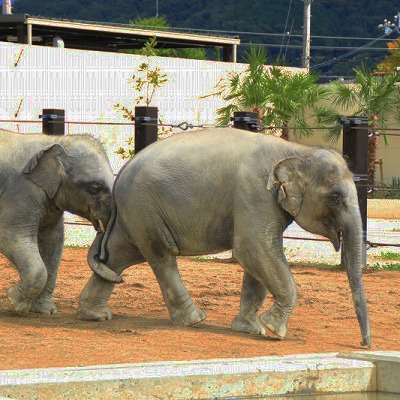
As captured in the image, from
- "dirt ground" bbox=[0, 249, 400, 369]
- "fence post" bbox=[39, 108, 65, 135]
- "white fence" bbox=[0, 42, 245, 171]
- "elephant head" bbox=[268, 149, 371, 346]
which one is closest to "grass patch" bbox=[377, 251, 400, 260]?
"dirt ground" bbox=[0, 249, 400, 369]

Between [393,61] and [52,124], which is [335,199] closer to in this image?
[52,124]

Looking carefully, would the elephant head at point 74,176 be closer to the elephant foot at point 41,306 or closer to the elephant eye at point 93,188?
the elephant eye at point 93,188

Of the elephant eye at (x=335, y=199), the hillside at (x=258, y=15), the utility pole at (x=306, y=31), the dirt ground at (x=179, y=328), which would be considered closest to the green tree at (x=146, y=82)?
the dirt ground at (x=179, y=328)

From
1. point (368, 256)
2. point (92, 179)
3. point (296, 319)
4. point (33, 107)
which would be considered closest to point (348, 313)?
point (296, 319)

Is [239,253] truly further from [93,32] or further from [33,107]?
[93,32]

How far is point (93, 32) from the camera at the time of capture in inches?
1222

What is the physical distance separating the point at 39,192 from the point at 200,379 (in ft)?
9.35

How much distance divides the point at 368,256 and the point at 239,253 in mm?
6530

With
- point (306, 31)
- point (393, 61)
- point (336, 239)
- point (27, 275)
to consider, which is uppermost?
point (306, 31)

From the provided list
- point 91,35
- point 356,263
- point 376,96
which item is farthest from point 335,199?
point 91,35

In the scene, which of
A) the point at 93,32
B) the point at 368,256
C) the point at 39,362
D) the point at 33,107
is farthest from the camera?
the point at 93,32

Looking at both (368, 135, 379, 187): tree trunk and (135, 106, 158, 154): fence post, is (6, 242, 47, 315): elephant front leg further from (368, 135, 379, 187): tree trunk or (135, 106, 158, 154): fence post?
(368, 135, 379, 187): tree trunk

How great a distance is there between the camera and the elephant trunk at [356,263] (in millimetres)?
7309

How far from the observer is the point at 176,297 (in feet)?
26.4
